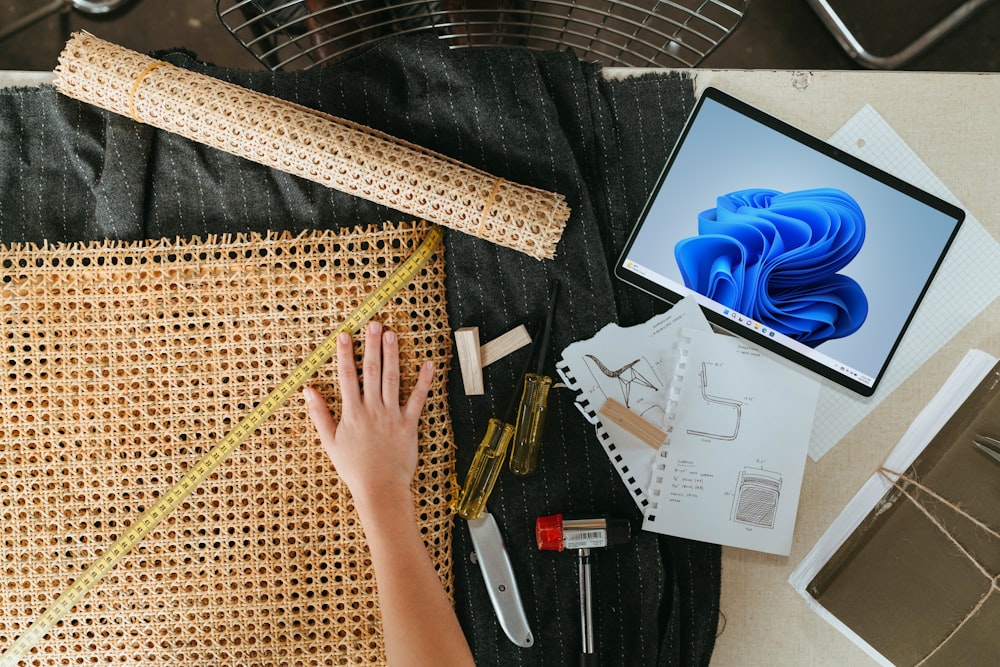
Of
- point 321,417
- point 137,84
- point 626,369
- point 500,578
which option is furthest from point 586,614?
point 137,84

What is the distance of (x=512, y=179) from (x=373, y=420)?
0.41 m

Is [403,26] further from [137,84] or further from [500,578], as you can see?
[500,578]

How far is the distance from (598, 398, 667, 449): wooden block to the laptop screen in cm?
19

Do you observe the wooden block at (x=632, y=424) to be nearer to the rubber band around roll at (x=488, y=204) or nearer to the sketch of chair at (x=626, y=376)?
the sketch of chair at (x=626, y=376)

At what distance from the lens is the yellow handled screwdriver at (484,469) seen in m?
1.00

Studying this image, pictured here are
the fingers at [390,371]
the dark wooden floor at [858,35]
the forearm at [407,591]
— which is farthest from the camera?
the dark wooden floor at [858,35]

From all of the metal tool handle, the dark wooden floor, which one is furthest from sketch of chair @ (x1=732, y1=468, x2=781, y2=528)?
the dark wooden floor

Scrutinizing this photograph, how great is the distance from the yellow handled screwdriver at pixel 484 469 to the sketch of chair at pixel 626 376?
0.48 feet

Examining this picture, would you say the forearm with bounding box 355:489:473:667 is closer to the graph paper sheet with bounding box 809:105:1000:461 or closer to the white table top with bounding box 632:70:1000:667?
the white table top with bounding box 632:70:1000:667

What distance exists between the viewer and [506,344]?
102cm

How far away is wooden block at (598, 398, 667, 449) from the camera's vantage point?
1023mm

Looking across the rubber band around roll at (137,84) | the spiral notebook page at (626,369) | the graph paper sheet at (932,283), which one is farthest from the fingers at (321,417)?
the graph paper sheet at (932,283)

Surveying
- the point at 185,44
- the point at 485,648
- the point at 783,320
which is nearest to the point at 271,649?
the point at 485,648

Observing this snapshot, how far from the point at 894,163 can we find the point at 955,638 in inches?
28.8
